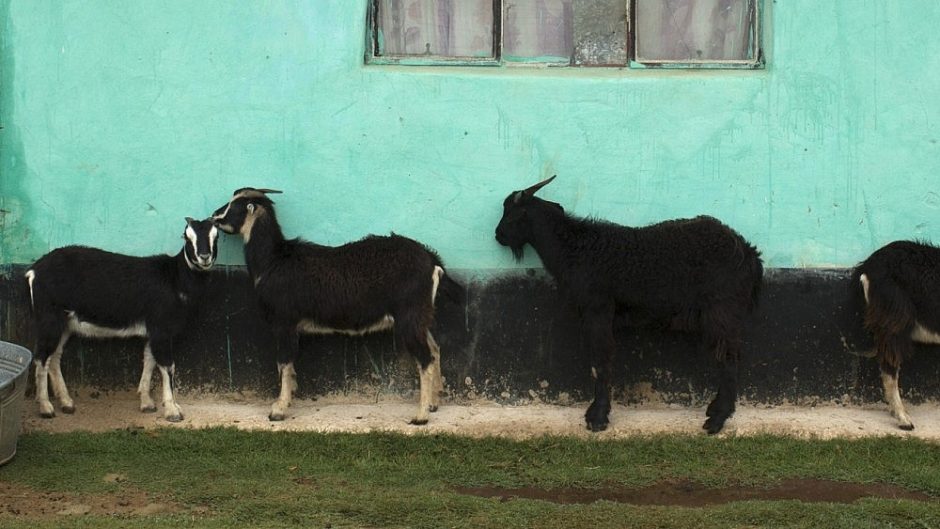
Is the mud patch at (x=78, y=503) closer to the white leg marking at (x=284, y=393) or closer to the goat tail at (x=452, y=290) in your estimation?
the white leg marking at (x=284, y=393)

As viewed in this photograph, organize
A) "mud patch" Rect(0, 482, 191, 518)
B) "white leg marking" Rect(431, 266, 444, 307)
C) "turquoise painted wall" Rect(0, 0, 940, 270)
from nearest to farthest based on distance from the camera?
"mud patch" Rect(0, 482, 191, 518)
"white leg marking" Rect(431, 266, 444, 307)
"turquoise painted wall" Rect(0, 0, 940, 270)

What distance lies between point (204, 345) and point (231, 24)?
228 centimetres

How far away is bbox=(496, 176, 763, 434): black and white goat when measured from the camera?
7844mm

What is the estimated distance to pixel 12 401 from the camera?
23.4 feet

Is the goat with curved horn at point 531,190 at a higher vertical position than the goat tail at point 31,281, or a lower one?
higher

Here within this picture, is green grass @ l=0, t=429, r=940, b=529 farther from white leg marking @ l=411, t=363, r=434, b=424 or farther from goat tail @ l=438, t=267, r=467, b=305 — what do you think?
goat tail @ l=438, t=267, r=467, b=305

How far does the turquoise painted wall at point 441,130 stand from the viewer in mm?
8297

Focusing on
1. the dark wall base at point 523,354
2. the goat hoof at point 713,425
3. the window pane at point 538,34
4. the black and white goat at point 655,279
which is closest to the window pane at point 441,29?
the window pane at point 538,34

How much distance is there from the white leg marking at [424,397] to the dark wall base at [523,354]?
386mm

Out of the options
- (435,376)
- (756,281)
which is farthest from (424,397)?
(756,281)

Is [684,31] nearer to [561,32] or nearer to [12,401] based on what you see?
[561,32]

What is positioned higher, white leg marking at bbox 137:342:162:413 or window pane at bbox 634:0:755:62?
window pane at bbox 634:0:755:62

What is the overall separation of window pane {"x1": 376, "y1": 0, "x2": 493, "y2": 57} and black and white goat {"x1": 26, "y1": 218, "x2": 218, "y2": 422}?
1894mm

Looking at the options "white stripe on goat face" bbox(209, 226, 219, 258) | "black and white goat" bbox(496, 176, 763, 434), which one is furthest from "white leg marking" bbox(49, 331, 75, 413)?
"black and white goat" bbox(496, 176, 763, 434)
